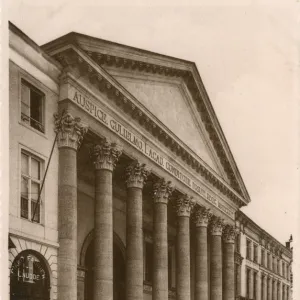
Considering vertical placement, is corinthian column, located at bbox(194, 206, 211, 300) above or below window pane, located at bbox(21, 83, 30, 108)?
below

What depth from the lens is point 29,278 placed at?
19375 millimetres

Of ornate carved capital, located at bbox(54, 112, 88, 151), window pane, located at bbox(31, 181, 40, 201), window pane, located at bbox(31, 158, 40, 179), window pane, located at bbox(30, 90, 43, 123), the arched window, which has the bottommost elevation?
the arched window

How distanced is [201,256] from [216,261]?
11.6 ft

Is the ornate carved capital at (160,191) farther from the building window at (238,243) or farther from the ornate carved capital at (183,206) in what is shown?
the building window at (238,243)

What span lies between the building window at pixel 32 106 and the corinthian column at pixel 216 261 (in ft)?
63.7

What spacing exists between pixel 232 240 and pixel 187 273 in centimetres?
1002

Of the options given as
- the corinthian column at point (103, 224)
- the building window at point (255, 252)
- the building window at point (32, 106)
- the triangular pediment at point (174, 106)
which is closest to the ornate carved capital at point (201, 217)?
the triangular pediment at point (174, 106)

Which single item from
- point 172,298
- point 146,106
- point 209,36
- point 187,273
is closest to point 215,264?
point 172,298

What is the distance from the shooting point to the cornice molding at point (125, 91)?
2209 centimetres

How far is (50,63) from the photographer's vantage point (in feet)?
70.4

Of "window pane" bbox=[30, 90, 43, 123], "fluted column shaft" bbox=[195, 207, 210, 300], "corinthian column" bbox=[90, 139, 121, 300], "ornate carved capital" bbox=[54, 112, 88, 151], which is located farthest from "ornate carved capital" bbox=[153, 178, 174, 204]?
"window pane" bbox=[30, 90, 43, 123]

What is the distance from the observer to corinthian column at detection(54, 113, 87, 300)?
20.7 meters

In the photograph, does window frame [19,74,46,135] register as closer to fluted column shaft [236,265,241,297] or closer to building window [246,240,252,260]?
fluted column shaft [236,265,241,297]

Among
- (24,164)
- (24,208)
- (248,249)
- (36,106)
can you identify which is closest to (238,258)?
(248,249)
